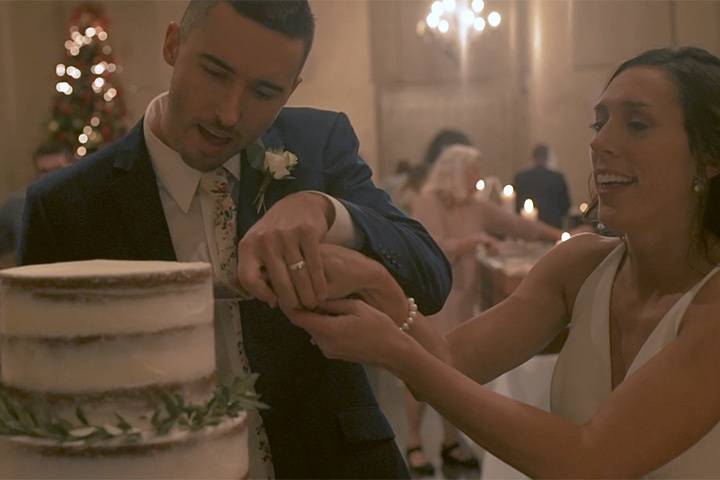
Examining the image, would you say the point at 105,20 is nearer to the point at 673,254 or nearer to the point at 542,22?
the point at 542,22

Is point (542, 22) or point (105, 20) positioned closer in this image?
point (105, 20)

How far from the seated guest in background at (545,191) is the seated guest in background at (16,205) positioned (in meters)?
1.73

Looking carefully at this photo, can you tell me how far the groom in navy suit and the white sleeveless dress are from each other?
336 millimetres

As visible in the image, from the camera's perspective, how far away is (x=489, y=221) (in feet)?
9.34

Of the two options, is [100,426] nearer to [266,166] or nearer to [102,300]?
[102,300]

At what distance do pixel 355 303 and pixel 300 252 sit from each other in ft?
0.39

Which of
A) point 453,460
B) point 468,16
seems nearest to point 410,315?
point 468,16

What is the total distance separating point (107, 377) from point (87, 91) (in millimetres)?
744

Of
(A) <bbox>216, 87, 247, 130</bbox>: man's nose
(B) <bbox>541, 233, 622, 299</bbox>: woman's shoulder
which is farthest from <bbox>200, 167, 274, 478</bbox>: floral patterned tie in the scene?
(B) <bbox>541, 233, 622, 299</bbox>: woman's shoulder

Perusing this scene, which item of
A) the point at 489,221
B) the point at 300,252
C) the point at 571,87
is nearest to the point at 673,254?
the point at 300,252

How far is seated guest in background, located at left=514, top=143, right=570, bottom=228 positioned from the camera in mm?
2954

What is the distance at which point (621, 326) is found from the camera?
5.11 ft

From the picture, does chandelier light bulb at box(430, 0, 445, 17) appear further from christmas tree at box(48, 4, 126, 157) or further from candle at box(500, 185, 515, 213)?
christmas tree at box(48, 4, 126, 157)

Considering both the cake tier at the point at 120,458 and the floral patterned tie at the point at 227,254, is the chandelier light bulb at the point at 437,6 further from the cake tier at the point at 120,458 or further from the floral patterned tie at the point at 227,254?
the cake tier at the point at 120,458
